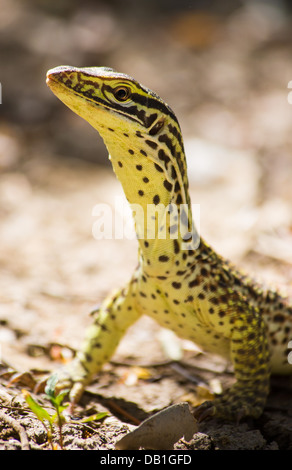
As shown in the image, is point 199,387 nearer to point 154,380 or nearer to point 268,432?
point 154,380

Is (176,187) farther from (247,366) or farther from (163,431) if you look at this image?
(163,431)

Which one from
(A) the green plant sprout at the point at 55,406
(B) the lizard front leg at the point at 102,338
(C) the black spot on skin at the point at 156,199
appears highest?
(C) the black spot on skin at the point at 156,199

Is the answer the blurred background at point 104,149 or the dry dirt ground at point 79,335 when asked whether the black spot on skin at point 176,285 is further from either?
the blurred background at point 104,149

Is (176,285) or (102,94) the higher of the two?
(102,94)

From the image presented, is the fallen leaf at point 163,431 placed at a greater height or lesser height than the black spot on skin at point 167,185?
lesser

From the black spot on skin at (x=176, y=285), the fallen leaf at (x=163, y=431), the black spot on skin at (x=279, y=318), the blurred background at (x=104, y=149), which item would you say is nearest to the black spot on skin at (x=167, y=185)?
the black spot on skin at (x=176, y=285)

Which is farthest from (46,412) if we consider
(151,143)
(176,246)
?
(151,143)
